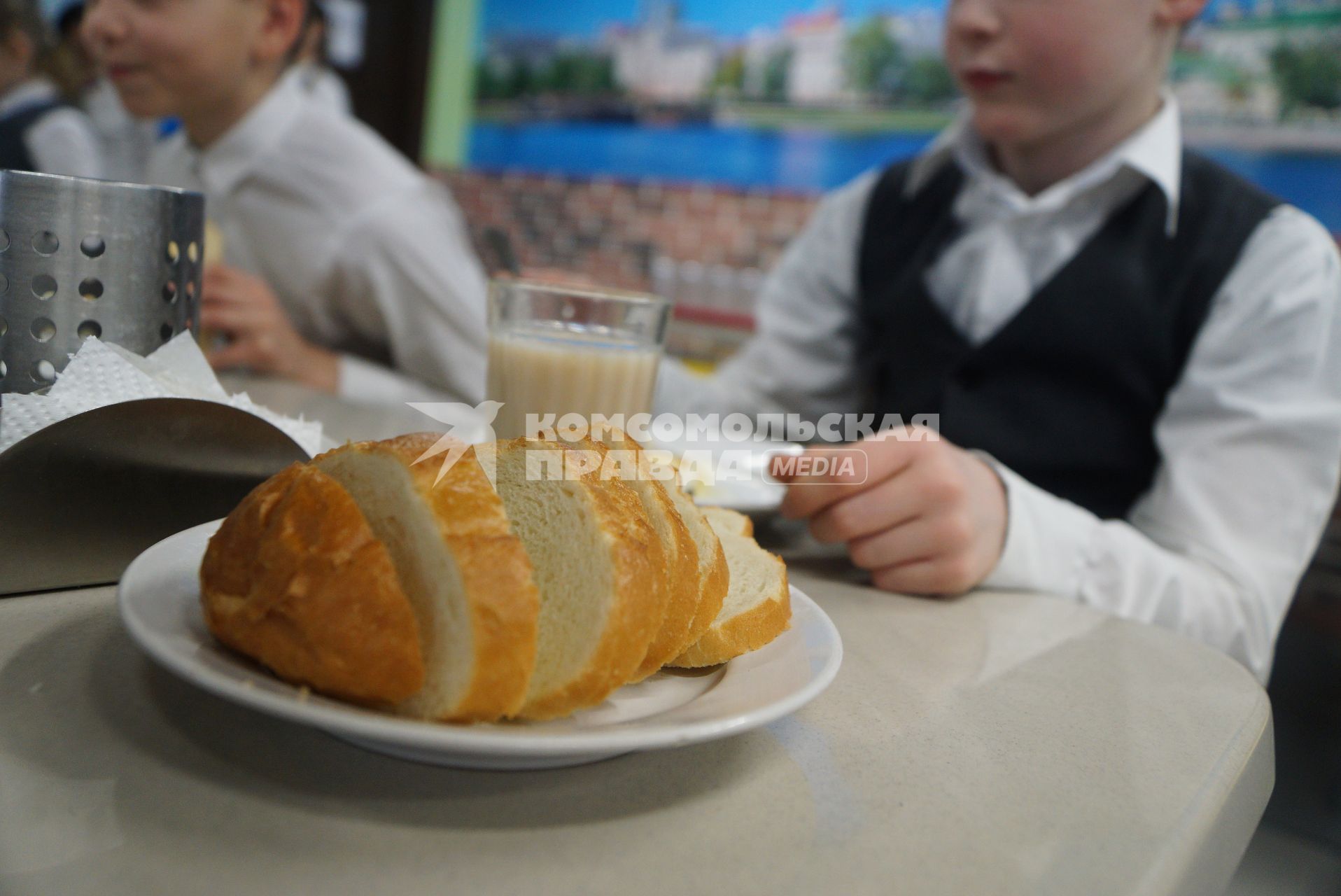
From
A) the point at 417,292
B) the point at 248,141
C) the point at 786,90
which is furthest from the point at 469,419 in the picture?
the point at 786,90

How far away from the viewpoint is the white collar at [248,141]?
170 cm

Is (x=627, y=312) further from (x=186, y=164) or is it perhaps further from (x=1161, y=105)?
(x=186, y=164)

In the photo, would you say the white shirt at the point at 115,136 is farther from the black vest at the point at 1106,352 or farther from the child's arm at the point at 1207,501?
the child's arm at the point at 1207,501

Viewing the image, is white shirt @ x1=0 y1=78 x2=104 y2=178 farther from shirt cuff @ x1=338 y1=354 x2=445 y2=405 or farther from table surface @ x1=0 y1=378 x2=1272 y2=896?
table surface @ x1=0 y1=378 x2=1272 y2=896

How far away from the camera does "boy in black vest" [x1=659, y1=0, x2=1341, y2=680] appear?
2.75ft

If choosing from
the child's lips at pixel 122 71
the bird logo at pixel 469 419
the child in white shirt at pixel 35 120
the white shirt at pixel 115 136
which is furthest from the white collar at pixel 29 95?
the bird logo at pixel 469 419

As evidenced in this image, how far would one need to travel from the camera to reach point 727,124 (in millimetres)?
3893

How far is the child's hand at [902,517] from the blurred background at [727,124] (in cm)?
100

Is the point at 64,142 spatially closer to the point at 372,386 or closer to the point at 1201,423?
the point at 372,386

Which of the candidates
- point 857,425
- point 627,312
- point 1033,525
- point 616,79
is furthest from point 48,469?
point 616,79

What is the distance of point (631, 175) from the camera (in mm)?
4180

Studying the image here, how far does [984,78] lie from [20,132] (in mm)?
2640

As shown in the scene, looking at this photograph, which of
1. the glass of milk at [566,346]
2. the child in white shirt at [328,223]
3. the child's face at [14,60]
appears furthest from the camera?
the child's face at [14,60]

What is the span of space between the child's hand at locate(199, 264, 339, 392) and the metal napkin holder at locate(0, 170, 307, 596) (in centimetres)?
74
